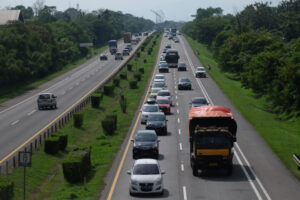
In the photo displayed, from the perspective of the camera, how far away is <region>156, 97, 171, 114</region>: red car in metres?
55.2

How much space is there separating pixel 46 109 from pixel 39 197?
A: 3343 cm

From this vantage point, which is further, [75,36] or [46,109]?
[75,36]

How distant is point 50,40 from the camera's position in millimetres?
122938

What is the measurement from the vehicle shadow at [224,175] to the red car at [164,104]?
23.9m

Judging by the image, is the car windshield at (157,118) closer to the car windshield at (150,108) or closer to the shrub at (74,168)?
the car windshield at (150,108)

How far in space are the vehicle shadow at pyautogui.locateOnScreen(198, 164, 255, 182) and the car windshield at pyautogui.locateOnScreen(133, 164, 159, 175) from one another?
13.2ft

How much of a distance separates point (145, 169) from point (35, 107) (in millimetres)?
38704

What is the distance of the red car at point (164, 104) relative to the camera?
55188 mm

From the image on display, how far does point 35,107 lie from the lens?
206ft

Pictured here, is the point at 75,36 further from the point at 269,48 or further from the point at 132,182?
the point at 132,182

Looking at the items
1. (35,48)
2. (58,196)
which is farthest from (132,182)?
(35,48)

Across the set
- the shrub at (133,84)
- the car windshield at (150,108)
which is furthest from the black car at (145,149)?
the shrub at (133,84)

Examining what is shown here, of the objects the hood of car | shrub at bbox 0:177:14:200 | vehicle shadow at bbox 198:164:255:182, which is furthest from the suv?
shrub at bbox 0:177:14:200

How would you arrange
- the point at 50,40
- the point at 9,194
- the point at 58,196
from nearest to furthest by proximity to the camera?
the point at 9,194
the point at 58,196
the point at 50,40
